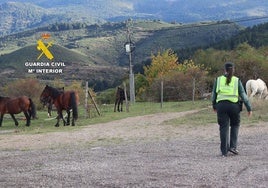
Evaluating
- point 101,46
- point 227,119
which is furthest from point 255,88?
point 101,46

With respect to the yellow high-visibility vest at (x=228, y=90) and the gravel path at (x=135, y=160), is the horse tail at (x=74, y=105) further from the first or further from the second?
the yellow high-visibility vest at (x=228, y=90)

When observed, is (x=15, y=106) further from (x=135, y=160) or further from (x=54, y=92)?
(x=135, y=160)

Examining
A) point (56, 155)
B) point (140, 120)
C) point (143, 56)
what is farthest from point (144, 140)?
point (143, 56)

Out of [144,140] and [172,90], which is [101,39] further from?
[144,140]

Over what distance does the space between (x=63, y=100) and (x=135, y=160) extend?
1208 cm

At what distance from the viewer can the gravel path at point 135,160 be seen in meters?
7.86

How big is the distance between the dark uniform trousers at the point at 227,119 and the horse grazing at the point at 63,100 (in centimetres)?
1135

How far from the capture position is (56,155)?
444 inches

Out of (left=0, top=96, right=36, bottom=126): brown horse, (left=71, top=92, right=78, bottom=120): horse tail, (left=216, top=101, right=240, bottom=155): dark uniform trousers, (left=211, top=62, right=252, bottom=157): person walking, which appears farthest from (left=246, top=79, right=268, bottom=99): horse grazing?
(left=211, top=62, right=252, bottom=157): person walking

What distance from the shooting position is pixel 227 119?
411 inches

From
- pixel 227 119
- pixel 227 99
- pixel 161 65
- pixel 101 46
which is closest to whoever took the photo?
pixel 227 99

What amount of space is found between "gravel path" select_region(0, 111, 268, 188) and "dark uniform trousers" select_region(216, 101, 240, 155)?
0.31 m

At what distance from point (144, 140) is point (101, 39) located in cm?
15004

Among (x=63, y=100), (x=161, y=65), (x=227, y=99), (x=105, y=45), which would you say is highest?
(x=105, y=45)
